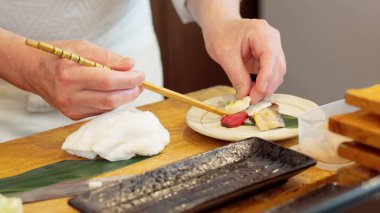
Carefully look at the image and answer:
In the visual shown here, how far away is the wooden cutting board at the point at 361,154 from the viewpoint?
0.88 metres

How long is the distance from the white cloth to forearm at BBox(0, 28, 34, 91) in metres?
0.21

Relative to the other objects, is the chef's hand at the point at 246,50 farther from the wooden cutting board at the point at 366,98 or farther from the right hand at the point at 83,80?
the wooden cutting board at the point at 366,98

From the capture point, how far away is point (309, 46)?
2770 mm

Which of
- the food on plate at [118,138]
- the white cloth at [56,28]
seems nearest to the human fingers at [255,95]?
the food on plate at [118,138]

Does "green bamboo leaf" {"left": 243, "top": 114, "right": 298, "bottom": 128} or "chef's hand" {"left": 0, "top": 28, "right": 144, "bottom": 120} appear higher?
"chef's hand" {"left": 0, "top": 28, "right": 144, "bottom": 120}

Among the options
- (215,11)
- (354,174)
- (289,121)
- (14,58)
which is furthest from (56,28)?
(354,174)

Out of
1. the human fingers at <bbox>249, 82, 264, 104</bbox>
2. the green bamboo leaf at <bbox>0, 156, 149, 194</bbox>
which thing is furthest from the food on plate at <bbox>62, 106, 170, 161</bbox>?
the human fingers at <bbox>249, 82, 264, 104</bbox>

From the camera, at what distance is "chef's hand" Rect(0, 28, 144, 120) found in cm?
114

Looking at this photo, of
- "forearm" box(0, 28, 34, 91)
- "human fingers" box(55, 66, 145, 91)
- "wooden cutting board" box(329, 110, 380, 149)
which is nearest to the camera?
"wooden cutting board" box(329, 110, 380, 149)

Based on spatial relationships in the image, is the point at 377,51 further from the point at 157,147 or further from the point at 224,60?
the point at 157,147

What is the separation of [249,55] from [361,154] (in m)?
0.60

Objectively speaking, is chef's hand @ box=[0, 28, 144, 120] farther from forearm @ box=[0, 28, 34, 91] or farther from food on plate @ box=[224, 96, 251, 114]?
food on plate @ box=[224, 96, 251, 114]

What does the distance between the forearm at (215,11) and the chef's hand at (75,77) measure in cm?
39

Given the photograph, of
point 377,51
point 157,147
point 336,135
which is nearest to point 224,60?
point 157,147
